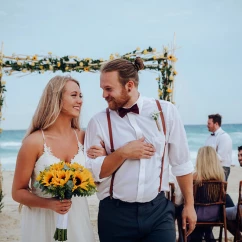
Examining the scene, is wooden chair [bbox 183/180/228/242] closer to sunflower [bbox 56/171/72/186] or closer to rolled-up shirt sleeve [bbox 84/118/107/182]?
rolled-up shirt sleeve [bbox 84/118/107/182]

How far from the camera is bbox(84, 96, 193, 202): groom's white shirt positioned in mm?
3049

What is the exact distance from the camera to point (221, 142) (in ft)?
29.7

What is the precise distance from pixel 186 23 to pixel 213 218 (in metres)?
35.9

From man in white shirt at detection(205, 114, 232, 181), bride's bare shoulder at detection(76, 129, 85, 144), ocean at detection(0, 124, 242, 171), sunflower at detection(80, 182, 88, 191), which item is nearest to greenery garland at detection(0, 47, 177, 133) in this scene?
man in white shirt at detection(205, 114, 232, 181)

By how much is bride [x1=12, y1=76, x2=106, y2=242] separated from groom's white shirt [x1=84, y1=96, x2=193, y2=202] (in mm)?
359

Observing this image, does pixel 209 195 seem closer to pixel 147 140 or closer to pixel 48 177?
pixel 147 140

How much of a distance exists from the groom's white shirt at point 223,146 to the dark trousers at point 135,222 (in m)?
5.97

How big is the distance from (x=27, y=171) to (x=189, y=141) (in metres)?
40.5

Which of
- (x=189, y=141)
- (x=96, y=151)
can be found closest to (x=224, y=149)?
(x=96, y=151)

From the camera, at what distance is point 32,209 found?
3.44 meters

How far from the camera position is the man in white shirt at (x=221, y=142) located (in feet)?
29.0

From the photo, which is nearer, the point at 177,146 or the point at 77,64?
the point at 177,146

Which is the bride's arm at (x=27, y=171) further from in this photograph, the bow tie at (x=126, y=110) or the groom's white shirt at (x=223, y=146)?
the groom's white shirt at (x=223, y=146)

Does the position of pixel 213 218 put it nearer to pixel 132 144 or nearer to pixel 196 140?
pixel 132 144
